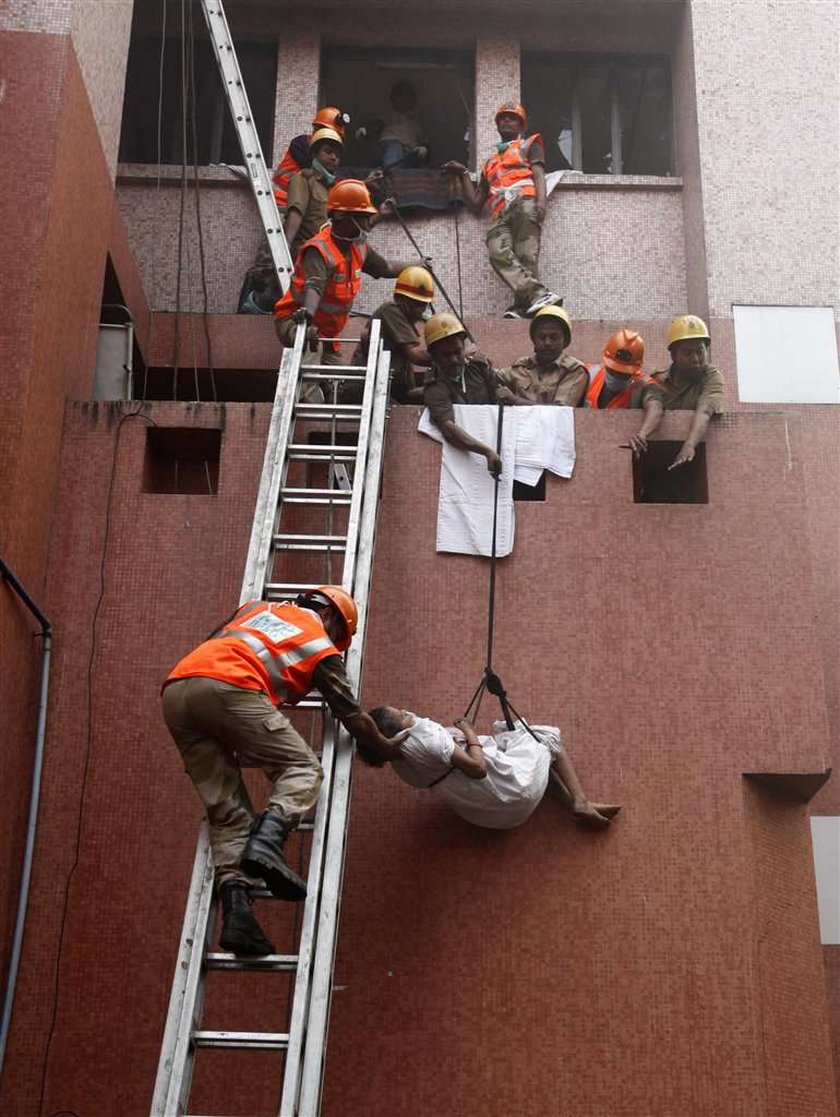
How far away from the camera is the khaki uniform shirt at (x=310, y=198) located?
10.6 metres

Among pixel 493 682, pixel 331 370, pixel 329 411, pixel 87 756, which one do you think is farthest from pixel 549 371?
pixel 87 756

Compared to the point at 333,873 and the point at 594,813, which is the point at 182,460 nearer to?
the point at 594,813

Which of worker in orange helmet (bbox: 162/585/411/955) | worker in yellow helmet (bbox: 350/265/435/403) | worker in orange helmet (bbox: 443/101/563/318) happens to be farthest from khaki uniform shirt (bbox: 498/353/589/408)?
worker in orange helmet (bbox: 162/585/411/955)

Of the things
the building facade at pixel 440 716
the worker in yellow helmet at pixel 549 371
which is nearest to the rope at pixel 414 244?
the worker in yellow helmet at pixel 549 371

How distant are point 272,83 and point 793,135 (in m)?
5.02

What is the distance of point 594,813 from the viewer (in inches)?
282

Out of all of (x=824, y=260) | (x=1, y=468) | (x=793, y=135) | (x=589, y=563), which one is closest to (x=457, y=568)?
(x=589, y=563)

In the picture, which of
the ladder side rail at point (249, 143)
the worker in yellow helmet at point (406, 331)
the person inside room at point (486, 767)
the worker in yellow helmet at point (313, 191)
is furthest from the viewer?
the worker in yellow helmet at point (313, 191)

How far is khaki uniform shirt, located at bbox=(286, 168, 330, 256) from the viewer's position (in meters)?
10.6

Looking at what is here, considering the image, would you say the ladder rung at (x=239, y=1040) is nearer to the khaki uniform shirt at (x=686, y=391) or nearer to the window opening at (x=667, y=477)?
the window opening at (x=667, y=477)

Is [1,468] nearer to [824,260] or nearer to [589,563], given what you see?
[589,563]

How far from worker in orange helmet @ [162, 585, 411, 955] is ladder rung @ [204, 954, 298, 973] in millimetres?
164

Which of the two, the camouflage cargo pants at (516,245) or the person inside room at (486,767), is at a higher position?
the camouflage cargo pants at (516,245)

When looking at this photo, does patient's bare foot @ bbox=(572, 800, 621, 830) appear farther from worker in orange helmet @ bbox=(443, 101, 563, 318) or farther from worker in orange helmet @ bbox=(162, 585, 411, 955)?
worker in orange helmet @ bbox=(443, 101, 563, 318)
